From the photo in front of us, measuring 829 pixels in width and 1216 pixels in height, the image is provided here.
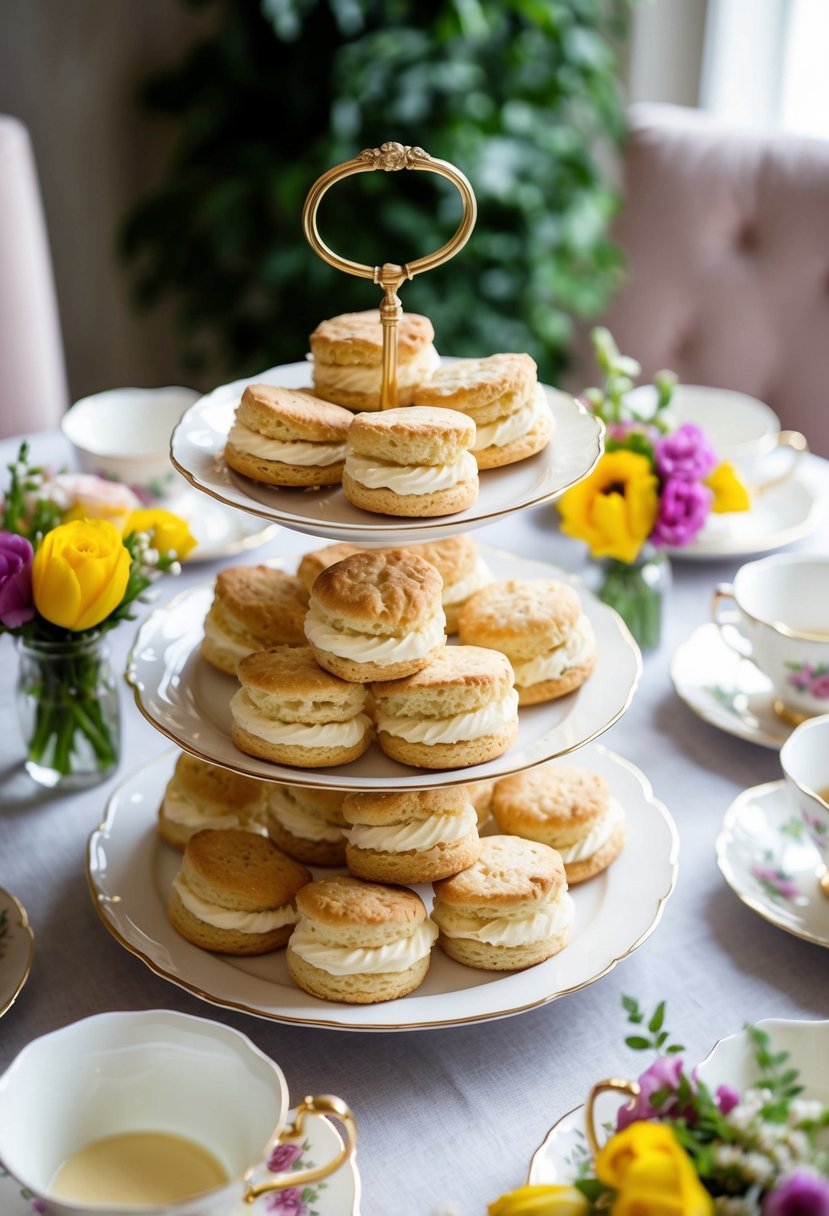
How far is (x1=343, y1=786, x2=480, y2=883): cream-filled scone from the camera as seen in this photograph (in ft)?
3.14

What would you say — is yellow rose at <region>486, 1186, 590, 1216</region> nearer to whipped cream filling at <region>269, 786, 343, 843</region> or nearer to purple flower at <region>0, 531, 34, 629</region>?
whipped cream filling at <region>269, 786, 343, 843</region>

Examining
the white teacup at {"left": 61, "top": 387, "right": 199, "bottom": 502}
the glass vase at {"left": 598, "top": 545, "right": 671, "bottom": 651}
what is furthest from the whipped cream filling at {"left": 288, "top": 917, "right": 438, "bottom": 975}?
the white teacup at {"left": 61, "top": 387, "right": 199, "bottom": 502}

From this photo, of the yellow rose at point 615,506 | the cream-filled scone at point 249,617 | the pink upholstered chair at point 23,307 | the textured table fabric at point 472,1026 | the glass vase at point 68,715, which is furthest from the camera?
the pink upholstered chair at point 23,307

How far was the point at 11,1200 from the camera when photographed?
79 centimetres

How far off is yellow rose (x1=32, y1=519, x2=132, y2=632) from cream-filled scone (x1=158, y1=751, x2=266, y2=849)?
0.16m

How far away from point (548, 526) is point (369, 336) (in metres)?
0.67

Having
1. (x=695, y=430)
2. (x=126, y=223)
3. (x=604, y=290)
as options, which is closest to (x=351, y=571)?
(x=695, y=430)

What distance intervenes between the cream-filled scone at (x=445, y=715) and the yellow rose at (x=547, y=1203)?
0.32m

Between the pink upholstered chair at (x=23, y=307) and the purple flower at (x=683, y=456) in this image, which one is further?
the pink upholstered chair at (x=23, y=307)

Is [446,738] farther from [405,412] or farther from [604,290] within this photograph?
[604,290]


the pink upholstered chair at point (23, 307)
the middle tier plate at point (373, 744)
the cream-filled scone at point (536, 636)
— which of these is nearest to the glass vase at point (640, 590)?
the middle tier plate at point (373, 744)

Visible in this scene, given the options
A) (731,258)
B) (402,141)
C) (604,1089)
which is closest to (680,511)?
(604,1089)

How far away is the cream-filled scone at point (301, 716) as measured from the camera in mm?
932

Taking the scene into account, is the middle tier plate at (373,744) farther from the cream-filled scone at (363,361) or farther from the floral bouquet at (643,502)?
the cream-filled scone at (363,361)
